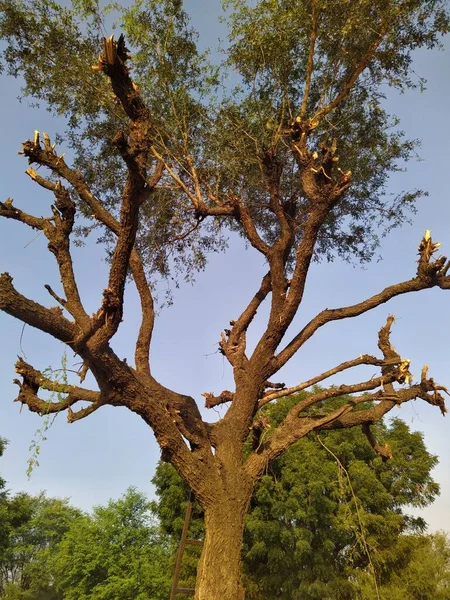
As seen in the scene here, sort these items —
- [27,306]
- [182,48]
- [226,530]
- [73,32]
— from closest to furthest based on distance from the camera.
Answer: [27,306] < [226,530] < [73,32] < [182,48]

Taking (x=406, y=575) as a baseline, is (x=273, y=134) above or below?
above

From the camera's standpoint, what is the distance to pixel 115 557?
2247 cm

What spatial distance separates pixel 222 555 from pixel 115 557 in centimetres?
2013

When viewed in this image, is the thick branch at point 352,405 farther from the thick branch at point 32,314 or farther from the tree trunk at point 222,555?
the thick branch at point 32,314

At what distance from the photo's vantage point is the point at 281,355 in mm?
7242

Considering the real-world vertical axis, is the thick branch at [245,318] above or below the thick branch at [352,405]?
above

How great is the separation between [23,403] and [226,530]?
3.07 metres

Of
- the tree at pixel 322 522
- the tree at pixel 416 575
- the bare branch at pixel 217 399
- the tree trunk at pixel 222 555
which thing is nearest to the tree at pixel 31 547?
the tree at pixel 322 522

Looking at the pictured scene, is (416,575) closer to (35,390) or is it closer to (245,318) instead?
(245,318)

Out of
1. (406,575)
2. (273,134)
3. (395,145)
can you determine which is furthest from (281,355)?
(406,575)

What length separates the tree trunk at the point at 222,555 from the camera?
207 inches

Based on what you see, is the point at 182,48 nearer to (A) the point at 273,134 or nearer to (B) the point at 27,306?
(A) the point at 273,134

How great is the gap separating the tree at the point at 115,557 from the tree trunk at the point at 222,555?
18.1 metres

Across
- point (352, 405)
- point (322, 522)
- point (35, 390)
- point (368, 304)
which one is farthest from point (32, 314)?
point (322, 522)
